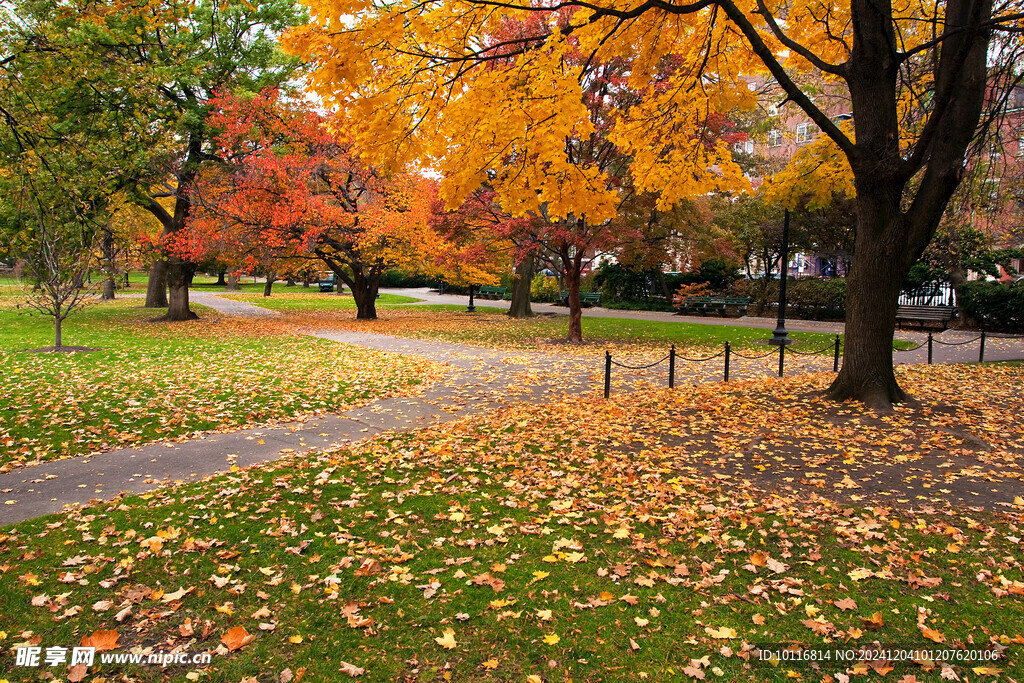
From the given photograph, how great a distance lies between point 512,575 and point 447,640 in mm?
910

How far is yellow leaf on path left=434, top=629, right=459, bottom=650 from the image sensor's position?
3.47 meters

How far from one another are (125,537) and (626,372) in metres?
10.5

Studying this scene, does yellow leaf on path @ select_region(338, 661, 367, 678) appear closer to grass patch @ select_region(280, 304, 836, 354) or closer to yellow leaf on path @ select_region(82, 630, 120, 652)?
yellow leaf on path @ select_region(82, 630, 120, 652)

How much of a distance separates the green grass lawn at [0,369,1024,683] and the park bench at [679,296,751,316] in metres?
24.1

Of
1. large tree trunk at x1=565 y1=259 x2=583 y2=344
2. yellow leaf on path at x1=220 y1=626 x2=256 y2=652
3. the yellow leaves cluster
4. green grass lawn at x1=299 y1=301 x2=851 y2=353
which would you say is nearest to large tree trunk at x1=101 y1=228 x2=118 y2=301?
green grass lawn at x1=299 y1=301 x2=851 y2=353

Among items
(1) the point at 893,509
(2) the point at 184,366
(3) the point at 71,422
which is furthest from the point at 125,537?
(2) the point at 184,366

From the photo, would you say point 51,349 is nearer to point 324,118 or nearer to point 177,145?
point 177,145

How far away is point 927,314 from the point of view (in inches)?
904

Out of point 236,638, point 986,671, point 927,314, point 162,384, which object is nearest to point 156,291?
point 162,384

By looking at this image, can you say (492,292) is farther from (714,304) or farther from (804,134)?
(804,134)

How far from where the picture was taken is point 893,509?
5.50 meters

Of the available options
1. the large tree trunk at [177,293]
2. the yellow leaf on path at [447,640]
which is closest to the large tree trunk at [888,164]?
the yellow leaf on path at [447,640]

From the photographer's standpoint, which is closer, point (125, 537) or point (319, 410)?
point (125, 537)

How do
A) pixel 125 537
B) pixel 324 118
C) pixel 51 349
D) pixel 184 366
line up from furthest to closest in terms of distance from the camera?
pixel 324 118
pixel 51 349
pixel 184 366
pixel 125 537
